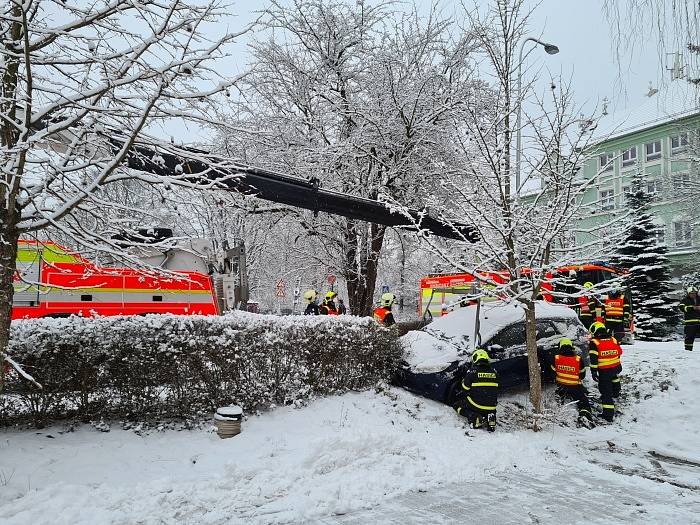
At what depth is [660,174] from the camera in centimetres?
2489

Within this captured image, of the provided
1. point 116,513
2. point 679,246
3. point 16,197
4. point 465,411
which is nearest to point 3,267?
point 16,197

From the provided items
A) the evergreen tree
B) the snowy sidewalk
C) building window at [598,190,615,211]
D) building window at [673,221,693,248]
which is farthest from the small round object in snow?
building window at [673,221,693,248]

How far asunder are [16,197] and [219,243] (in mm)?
18638

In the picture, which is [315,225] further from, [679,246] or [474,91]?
[679,246]

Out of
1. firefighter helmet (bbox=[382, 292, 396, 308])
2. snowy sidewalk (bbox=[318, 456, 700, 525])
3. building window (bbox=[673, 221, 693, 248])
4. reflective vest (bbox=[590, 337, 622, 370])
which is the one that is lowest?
snowy sidewalk (bbox=[318, 456, 700, 525])

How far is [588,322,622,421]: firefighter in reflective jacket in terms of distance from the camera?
7.76m

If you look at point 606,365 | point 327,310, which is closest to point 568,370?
point 606,365

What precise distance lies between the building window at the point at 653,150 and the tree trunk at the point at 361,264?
27.1 metres

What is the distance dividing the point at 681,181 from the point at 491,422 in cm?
1724

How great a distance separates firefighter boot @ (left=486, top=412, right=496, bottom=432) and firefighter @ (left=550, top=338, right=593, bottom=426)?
143 centimetres

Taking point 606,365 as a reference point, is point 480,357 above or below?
above

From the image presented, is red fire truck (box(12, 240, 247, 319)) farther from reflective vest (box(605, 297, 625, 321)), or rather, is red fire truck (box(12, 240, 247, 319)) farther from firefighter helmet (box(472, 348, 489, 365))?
reflective vest (box(605, 297, 625, 321))

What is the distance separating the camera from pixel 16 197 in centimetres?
400

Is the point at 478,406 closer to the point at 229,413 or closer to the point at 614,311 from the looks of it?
the point at 229,413
